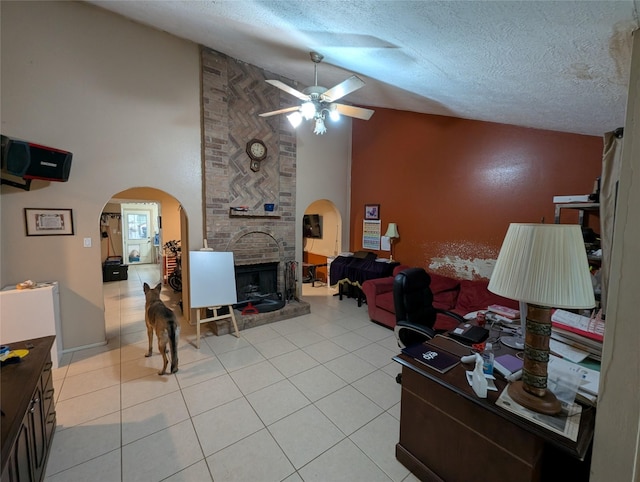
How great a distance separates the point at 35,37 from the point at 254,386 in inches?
167

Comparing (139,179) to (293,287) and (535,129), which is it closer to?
(293,287)

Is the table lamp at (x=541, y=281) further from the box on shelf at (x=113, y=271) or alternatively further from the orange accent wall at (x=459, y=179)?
the box on shelf at (x=113, y=271)

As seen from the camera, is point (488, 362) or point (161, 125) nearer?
point (488, 362)

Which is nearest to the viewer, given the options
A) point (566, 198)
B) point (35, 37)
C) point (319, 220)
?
point (566, 198)

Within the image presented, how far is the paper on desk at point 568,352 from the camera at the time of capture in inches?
61.0

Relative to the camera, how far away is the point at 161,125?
11.8ft

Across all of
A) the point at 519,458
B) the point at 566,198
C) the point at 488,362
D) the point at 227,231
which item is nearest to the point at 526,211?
the point at 566,198

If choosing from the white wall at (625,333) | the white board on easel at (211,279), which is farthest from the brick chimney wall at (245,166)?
the white wall at (625,333)

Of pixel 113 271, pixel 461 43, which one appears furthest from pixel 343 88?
pixel 113 271

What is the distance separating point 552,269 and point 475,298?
9.32 ft

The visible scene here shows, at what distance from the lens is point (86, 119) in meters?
3.13

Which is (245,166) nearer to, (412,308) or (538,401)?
(412,308)

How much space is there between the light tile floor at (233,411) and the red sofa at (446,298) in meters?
0.42

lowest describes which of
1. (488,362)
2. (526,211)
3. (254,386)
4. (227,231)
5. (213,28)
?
(254,386)
